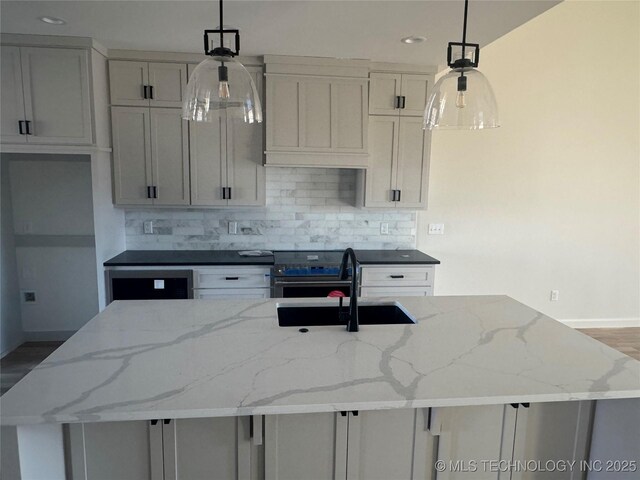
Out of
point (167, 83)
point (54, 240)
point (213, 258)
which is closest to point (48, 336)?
point (54, 240)

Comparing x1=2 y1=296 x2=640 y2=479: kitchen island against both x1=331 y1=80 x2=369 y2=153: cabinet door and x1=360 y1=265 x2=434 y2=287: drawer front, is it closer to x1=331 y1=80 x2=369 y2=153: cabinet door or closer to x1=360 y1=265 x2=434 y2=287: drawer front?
x1=360 y1=265 x2=434 y2=287: drawer front

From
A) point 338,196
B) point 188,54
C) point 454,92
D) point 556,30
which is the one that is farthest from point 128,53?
point 556,30

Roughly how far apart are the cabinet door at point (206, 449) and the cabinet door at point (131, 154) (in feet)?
8.48

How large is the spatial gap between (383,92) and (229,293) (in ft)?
7.30

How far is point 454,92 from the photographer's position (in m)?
1.75

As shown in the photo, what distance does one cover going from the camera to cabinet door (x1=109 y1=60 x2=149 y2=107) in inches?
138

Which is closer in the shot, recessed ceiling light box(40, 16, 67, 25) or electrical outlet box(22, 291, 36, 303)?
recessed ceiling light box(40, 16, 67, 25)

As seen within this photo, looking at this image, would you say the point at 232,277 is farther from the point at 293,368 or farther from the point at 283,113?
the point at 293,368

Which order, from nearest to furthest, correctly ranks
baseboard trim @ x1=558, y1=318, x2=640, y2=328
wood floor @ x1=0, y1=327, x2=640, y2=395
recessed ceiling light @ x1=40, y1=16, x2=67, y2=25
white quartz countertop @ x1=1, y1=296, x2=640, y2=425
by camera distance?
white quartz countertop @ x1=1, y1=296, x2=640, y2=425, recessed ceiling light @ x1=40, y1=16, x2=67, y2=25, wood floor @ x1=0, y1=327, x2=640, y2=395, baseboard trim @ x1=558, y1=318, x2=640, y2=328

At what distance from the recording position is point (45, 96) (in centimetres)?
325

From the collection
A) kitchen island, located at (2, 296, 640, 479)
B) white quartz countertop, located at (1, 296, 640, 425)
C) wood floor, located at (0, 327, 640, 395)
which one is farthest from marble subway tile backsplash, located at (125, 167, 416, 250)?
kitchen island, located at (2, 296, 640, 479)

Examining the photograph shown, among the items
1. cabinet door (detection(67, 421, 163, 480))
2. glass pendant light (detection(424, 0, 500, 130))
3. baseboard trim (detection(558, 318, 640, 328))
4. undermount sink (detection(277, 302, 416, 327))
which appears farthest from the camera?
baseboard trim (detection(558, 318, 640, 328))

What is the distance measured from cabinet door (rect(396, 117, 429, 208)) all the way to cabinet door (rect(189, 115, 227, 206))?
62.5 inches

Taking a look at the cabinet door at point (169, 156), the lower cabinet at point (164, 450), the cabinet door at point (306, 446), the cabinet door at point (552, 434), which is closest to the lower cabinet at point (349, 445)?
the cabinet door at point (306, 446)
